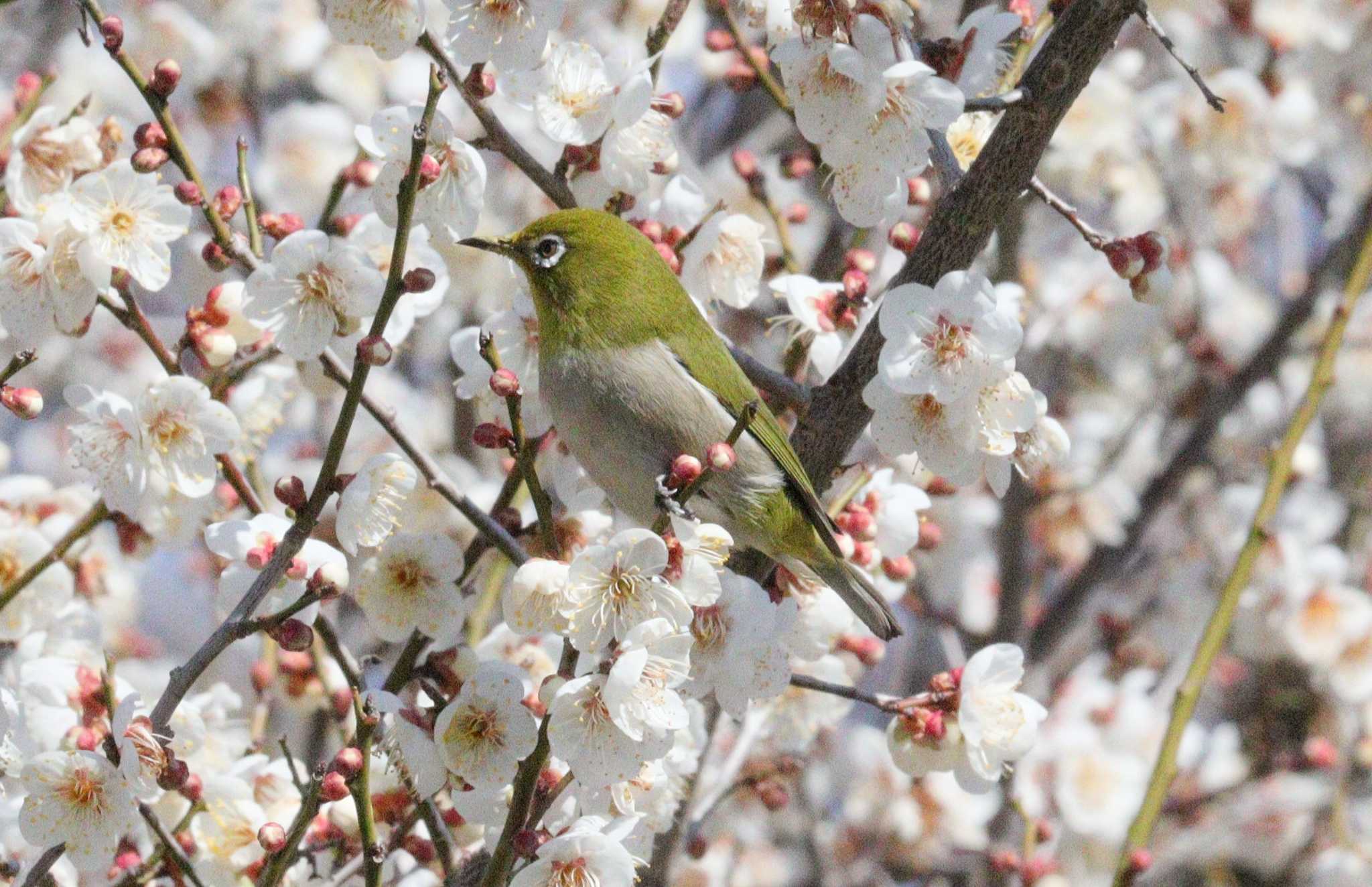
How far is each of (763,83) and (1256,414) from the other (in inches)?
150

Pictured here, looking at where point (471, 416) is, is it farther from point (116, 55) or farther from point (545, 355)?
point (116, 55)

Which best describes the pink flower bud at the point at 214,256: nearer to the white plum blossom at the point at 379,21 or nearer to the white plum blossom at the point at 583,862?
the white plum blossom at the point at 379,21

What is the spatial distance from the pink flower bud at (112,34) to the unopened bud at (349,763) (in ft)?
3.66

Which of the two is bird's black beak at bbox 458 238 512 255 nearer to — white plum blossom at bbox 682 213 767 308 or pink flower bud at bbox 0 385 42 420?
white plum blossom at bbox 682 213 767 308

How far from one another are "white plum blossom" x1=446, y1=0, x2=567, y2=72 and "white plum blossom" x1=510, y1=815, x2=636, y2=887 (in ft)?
3.81

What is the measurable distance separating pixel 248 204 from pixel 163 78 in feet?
0.77

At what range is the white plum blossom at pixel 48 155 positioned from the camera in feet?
8.25

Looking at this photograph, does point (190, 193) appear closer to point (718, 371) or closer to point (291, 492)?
point (291, 492)

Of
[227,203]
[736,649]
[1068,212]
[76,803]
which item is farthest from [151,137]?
[1068,212]

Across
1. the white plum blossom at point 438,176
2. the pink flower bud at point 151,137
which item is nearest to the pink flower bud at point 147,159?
the pink flower bud at point 151,137

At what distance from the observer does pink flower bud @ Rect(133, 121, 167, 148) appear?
2.23m

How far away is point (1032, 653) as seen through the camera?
4.80 m

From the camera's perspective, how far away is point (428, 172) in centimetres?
215

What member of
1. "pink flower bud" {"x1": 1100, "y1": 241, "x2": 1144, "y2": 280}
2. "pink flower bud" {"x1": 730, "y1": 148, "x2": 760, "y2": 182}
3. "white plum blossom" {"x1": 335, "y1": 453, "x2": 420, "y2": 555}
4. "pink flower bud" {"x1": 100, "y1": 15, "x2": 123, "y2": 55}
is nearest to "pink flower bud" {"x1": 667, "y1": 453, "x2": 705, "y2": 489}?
"white plum blossom" {"x1": 335, "y1": 453, "x2": 420, "y2": 555}
